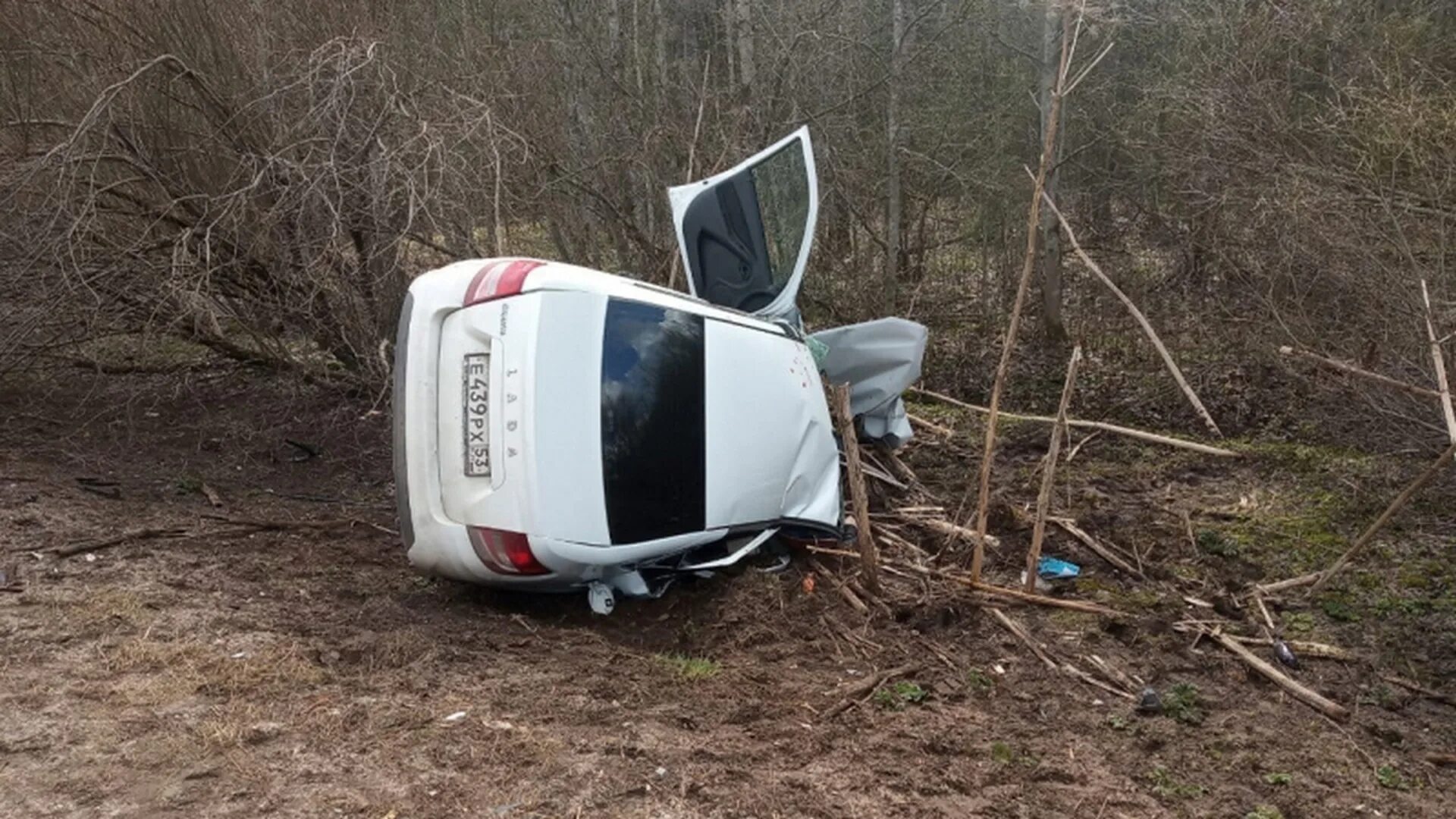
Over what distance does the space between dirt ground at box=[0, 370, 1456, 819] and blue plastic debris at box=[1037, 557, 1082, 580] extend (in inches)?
6.8

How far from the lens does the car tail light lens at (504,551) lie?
4496 millimetres

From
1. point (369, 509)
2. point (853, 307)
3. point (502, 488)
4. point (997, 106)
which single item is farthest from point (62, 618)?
point (997, 106)

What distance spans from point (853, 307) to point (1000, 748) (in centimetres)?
860

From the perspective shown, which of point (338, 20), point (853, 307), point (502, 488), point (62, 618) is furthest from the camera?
point (853, 307)

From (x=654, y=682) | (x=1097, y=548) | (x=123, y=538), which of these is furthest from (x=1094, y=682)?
(x=123, y=538)

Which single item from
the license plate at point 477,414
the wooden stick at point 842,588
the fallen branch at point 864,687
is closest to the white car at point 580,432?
the license plate at point 477,414

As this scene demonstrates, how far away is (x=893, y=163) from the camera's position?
11742mm

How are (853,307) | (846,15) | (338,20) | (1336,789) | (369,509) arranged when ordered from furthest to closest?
(853,307), (846,15), (338,20), (369,509), (1336,789)

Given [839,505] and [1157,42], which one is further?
[1157,42]

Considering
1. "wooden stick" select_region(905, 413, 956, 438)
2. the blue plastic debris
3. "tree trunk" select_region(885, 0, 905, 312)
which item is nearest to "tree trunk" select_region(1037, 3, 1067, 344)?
"tree trunk" select_region(885, 0, 905, 312)

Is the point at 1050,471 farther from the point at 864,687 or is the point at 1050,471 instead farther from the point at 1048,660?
the point at 864,687

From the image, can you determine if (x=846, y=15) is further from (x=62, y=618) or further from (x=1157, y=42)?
(x=62, y=618)

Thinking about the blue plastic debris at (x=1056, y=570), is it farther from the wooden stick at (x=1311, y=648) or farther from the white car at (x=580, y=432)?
the white car at (x=580, y=432)

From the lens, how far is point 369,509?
21.8 feet
